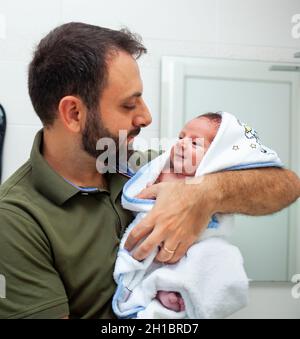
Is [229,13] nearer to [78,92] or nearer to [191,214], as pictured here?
[78,92]

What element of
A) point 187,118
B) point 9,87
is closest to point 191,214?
point 187,118

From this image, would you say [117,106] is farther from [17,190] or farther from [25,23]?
[25,23]

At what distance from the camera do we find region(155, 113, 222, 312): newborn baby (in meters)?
0.92

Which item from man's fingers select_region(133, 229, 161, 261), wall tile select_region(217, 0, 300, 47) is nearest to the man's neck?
man's fingers select_region(133, 229, 161, 261)

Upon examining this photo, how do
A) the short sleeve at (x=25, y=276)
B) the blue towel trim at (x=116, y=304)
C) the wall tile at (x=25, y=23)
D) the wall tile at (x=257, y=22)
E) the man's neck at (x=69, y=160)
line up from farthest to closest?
1. the wall tile at (x=257, y=22)
2. the wall tile at (x=25, y=23)
3. the man's neck at (x=69, y=160)
4. the blue towel trim at (x=116, y=304)
5. the short sleeve at (x=25, y=276)

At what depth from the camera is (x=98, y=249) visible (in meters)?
0.84

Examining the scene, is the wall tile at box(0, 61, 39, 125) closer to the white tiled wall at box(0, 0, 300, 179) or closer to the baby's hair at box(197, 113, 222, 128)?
the white tiled wall at box(0, 0, 300, 179)

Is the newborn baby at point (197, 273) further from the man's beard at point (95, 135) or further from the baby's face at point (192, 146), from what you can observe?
the man's beard at point (95, 135)

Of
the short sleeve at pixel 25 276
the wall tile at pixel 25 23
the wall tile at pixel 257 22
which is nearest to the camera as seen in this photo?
the short sleeve at pixel 25 276

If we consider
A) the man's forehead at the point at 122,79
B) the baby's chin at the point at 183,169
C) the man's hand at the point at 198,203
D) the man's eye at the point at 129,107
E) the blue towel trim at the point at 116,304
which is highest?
the man's forehead at the point at 122,79

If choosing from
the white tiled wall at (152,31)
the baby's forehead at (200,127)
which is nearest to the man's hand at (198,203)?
the baby's forehead at (200,127)

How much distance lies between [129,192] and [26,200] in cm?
25

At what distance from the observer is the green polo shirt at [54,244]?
2.37 ft

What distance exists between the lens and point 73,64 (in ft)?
2.85
